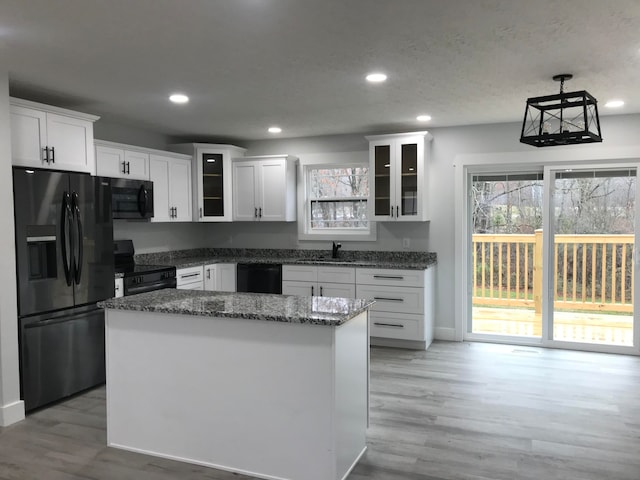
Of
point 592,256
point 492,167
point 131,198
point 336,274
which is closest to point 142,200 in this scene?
point 131,198

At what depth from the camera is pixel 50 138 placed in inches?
149

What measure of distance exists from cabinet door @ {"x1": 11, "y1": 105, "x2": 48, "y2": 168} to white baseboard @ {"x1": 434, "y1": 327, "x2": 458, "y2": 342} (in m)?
4.18

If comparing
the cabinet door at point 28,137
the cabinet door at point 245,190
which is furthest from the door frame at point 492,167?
the cabinet door at point 28,137

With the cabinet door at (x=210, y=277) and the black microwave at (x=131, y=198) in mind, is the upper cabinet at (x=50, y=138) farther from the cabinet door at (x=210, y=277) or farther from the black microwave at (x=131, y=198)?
the cabinet door at (x=210, y=277)

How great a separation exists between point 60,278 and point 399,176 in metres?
3.39

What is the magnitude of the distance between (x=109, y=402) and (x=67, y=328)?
1.07 metres

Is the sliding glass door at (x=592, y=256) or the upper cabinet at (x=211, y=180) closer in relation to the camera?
the sliding glass door at (x=592, y=256)

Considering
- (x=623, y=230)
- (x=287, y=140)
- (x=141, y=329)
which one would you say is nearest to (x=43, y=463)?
(x=141, y=329)

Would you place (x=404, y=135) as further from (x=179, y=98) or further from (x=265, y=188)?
(x=179, y=98)

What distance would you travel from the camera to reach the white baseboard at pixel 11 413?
3381 mm

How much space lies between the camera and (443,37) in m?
2.79

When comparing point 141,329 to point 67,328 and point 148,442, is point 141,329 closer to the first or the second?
point 148,442

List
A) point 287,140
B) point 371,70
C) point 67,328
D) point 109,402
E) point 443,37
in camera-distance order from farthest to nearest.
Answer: point 287,140 < point 67,328 < point 371,70 < point 109,402 < point 443,37

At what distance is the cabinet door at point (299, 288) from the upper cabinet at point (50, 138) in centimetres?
237
